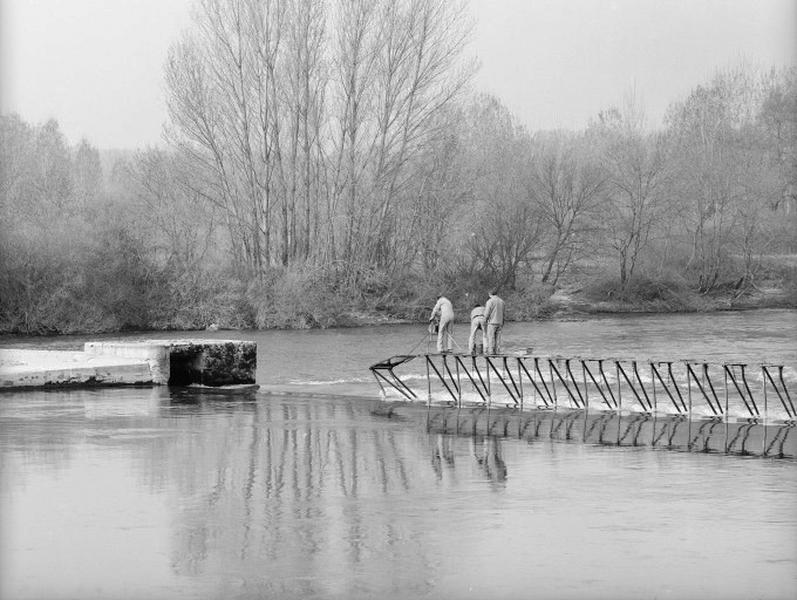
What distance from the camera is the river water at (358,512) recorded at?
835cm

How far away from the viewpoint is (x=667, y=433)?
686 inches

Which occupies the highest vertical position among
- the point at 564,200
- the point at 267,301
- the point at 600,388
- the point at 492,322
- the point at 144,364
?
the point at 564,200

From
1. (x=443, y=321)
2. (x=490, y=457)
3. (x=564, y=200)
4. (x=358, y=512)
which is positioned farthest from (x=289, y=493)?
(x=564, y=200)

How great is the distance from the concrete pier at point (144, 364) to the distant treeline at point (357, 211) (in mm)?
26758

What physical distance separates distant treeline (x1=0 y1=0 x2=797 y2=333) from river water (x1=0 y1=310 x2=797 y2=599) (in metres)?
34.5

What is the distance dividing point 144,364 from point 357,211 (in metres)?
36.0

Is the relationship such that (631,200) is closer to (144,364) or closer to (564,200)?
(564,200)

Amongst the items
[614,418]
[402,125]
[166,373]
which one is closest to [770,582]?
[614,418]

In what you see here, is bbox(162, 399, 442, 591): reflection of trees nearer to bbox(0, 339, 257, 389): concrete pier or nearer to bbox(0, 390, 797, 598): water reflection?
bbox(0, 390, 797, 598): water reflection

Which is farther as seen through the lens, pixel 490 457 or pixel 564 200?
pixel 564 200

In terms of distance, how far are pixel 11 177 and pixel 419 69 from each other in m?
24.3

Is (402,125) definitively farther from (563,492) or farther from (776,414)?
(563,492)

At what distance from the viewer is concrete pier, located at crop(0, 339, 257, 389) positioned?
22.3m

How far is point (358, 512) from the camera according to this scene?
10.8 m
